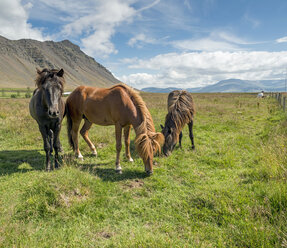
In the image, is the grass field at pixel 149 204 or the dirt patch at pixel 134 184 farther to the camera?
the dirt patch at pixel 134 184

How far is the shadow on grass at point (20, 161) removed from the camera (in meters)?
5.60

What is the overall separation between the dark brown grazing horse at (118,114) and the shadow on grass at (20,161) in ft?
4.21

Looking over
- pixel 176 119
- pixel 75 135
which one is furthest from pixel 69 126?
pixel 176 119

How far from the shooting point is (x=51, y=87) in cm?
484

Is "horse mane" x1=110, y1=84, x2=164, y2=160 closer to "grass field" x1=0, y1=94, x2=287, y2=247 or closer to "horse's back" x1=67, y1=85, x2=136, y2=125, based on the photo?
"horse's back" x1=67, y1=85, x2=136, y2=125

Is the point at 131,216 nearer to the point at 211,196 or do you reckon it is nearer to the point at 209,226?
the point at 209,226

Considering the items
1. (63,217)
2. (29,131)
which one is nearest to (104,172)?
(63,217)

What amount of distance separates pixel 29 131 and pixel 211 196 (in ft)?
30.7

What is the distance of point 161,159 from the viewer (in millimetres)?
6270

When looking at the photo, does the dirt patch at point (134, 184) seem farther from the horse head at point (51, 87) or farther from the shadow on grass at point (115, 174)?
the horse head at point (51, 87)

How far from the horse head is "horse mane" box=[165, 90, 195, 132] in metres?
3.77

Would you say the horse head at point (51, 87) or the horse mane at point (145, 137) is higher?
the horse head at point (51, 87)

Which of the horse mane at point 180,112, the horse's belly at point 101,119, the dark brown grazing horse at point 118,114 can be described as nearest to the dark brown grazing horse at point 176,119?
the horse mane at point 180,112

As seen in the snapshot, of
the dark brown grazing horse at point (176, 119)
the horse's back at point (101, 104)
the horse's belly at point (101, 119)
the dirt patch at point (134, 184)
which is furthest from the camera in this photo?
the dark brown grazing horse at point (176, 119)
